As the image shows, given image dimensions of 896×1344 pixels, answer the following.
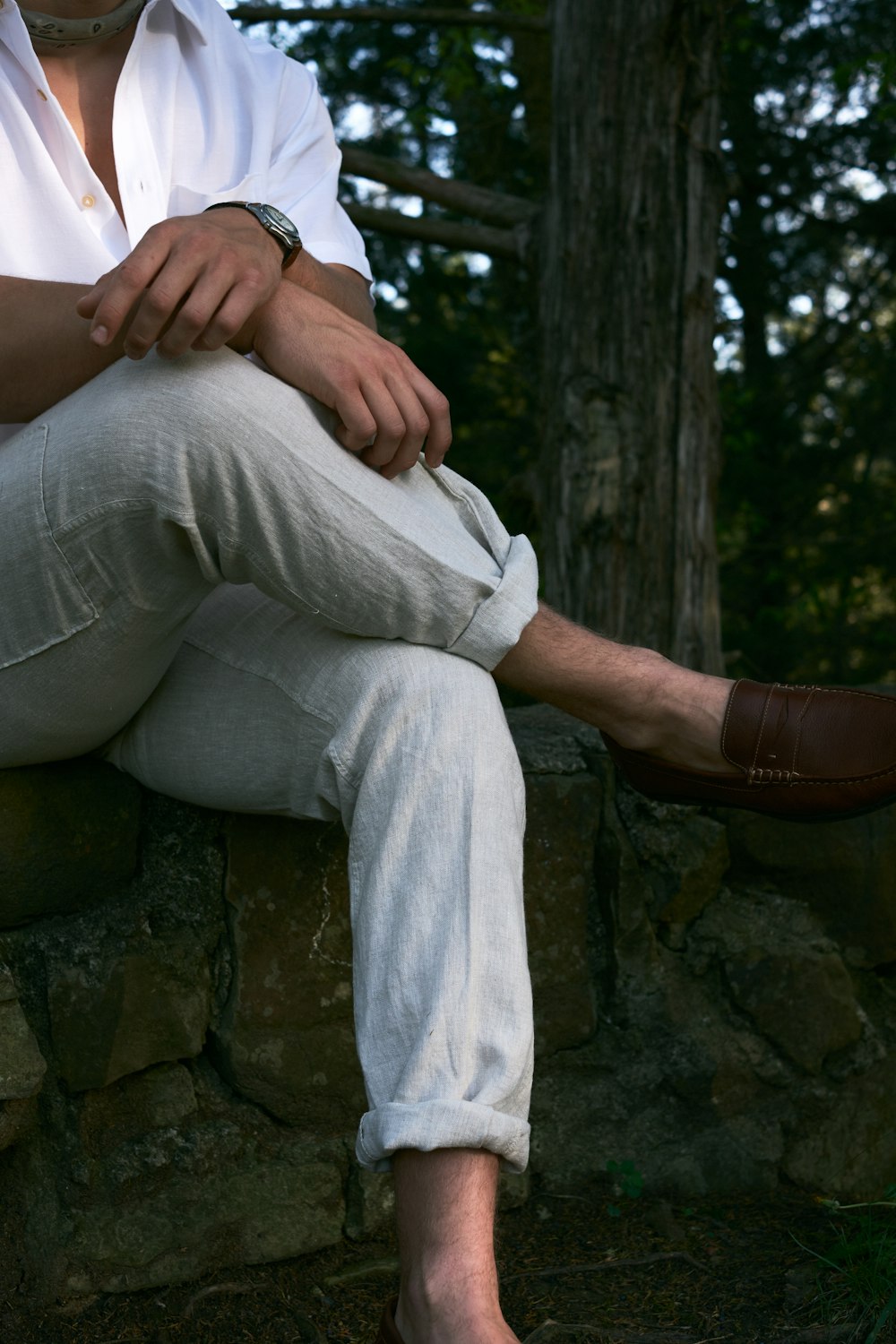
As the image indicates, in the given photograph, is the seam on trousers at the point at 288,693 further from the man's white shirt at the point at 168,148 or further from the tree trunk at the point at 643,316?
the tree trunk at the point at 643,316

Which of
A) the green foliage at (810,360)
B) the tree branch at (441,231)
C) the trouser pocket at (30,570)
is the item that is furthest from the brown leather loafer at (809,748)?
the green foliage at (810,360)

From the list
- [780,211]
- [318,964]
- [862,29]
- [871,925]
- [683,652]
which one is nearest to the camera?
[318,964]

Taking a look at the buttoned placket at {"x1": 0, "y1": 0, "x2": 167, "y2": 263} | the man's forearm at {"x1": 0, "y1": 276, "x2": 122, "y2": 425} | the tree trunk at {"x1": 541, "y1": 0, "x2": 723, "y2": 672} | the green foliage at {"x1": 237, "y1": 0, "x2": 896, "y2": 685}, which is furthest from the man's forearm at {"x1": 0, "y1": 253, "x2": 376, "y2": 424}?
the green foliage at {"x1": 237, "y1": 0, "x2": 896, "y2": 685}

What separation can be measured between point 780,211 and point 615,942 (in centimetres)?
698

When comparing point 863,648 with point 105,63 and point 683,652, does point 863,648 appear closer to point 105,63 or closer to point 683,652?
point 683,652

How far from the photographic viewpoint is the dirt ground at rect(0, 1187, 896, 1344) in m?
1.62

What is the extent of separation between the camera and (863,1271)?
1.70 m

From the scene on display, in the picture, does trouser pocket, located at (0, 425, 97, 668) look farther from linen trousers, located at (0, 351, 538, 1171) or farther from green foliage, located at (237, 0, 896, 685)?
green foliage, located at (237, 0, 896, 685)

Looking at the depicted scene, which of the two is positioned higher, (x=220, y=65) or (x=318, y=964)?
(x=220, y=65)

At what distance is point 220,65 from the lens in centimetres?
196

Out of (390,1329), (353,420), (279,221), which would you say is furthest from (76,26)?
(390,1329)

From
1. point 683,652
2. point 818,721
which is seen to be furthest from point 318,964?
point 683,652

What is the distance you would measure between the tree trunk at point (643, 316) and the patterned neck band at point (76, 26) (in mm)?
1818

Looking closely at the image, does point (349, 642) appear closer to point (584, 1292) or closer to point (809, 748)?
point (809, 748)
